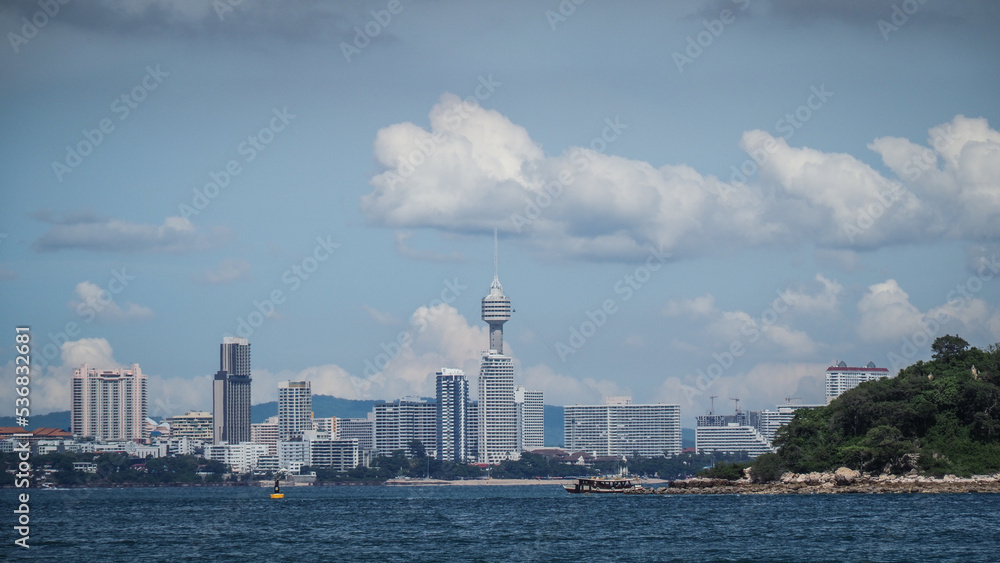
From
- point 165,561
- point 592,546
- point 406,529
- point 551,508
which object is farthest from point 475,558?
point 551,508

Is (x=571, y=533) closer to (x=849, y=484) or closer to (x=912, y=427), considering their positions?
(x=849, y=484)

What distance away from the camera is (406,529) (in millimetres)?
84250

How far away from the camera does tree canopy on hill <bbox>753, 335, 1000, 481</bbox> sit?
114 metres

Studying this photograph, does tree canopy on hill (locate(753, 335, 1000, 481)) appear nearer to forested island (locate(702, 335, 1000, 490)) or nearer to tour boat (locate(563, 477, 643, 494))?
forested island (locate(702, 335, 1000, 490))

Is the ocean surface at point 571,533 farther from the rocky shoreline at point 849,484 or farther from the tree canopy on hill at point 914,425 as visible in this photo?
the tree canopy on hill at point 914,425

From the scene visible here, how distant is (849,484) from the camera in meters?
114

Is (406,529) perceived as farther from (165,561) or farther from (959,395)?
(959,395)

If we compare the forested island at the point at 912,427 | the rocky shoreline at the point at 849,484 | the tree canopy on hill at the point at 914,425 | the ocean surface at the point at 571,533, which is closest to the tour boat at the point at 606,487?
the rocky shoreline at the point at 849,484

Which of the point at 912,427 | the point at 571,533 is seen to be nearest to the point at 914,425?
the point at 912,427

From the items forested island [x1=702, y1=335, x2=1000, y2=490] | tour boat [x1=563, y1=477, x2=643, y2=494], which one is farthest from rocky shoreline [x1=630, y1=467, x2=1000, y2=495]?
tour boat [x1=563, y1=477, x2=643, y2=494]

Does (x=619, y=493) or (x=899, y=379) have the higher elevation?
(x=899, y=379)

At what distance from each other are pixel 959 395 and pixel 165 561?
273ft

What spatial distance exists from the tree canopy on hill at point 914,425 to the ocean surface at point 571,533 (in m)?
10.6

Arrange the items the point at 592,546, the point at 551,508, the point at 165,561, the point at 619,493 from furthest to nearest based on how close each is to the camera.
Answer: the point at 619,493
the point at 551,508
the point at 592,546
the point at 165,561
